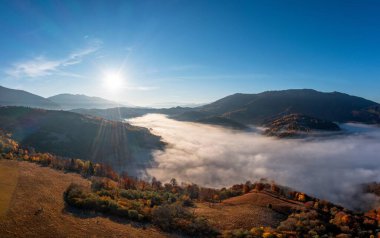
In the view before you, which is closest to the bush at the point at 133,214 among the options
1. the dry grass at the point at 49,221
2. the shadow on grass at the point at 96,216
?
the shadow on grass at the point at 96,216

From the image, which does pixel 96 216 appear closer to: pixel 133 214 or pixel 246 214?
pixel 133 214

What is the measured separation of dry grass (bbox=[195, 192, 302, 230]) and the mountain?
113 m

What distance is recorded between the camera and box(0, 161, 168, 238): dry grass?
963 inches

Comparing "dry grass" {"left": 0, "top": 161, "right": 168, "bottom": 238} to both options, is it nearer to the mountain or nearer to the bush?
the bush

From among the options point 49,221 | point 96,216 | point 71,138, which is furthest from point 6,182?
point 71,138

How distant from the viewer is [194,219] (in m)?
33.8

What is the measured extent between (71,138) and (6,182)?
147 m

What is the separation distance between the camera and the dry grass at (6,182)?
28458mm

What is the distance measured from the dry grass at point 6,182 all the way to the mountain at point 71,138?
11025 cm

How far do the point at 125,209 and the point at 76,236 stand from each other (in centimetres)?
867

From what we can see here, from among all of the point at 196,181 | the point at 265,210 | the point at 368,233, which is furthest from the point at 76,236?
the point at 196,181

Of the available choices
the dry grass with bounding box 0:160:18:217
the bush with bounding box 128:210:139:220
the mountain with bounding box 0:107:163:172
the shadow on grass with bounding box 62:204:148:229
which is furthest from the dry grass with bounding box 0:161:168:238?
the mountain with bounding box 0:107:163:172

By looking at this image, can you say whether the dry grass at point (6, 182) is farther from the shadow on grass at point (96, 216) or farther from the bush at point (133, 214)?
the bush at point (133, 214)

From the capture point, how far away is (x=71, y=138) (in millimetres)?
173500
